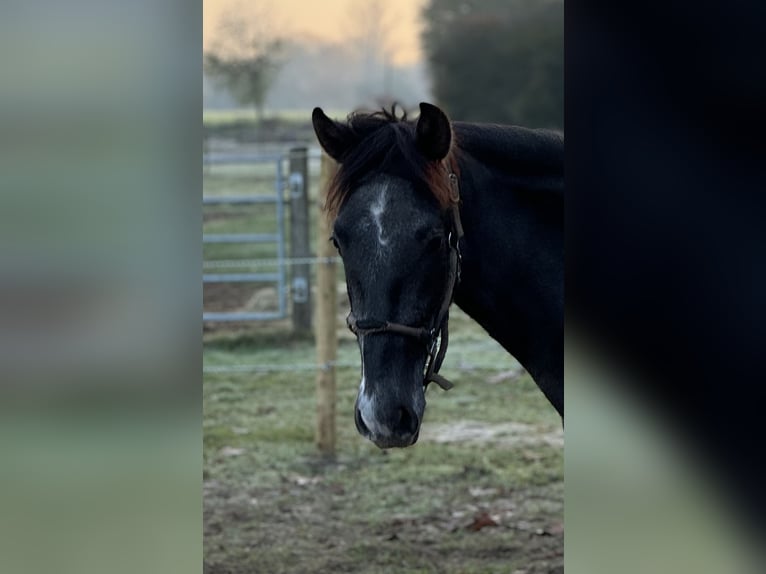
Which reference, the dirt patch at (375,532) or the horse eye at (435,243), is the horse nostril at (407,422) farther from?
the dirt patch at (375,532)

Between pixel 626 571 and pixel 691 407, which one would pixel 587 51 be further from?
pixel 626 571

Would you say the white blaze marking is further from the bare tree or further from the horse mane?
the bare tree

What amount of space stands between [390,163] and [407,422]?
57 centimetres

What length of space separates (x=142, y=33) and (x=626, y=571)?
821 millimetres

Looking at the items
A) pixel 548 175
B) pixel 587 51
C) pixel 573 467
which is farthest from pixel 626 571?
pixel 548 175

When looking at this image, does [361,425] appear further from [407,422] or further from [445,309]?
[445,309]

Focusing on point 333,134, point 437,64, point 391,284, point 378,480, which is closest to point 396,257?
point 391,284

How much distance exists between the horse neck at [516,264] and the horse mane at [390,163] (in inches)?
5.3

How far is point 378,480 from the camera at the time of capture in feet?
15.3

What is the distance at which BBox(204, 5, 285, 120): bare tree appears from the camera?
41.8 ft

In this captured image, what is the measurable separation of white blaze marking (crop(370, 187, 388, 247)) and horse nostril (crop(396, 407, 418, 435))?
359 millimetres

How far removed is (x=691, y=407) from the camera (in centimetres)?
101

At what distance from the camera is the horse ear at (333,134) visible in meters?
2.30

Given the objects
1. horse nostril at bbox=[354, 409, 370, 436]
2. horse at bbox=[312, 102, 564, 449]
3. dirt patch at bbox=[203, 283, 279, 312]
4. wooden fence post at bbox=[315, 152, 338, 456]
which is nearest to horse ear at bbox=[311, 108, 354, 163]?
horse at bbox=[312, 102, 564, 449]
